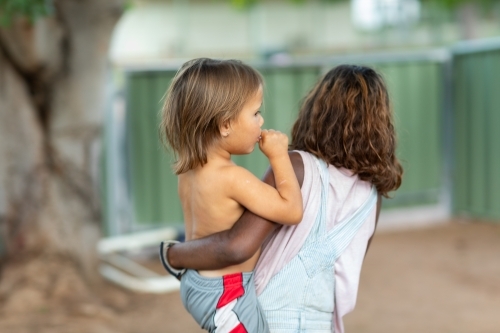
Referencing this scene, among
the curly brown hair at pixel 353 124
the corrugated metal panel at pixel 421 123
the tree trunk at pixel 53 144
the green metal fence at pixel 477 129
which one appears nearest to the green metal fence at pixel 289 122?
the corrugated metal panel at pixel 421 123

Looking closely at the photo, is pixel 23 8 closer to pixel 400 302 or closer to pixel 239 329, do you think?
pixel 239 329

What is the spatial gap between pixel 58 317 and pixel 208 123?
305 centimetres

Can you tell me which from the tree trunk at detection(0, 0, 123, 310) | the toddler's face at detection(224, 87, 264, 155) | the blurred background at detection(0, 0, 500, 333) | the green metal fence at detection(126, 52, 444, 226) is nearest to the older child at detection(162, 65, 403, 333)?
the toddler's face at detection(224, 87, 264, 155)

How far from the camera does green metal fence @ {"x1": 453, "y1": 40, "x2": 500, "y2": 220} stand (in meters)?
7.54

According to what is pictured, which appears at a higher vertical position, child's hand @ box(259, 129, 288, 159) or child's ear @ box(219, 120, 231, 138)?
child's ear @ box(219, 120, 231, 138)

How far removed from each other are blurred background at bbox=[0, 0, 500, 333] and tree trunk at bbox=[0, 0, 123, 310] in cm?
2

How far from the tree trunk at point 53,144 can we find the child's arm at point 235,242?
3.09m

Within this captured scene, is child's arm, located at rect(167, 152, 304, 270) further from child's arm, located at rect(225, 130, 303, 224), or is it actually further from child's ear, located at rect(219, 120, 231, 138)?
child's ear, located at rect(219, 120, 231, 138)

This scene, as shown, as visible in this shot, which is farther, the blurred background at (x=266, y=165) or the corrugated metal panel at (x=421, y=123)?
the corrugated metal panel at (x=421, y=123)

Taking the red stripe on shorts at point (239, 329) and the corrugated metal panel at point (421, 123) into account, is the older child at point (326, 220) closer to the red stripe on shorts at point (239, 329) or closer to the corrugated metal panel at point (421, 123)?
the red stripe on shorts at point (239, 329)

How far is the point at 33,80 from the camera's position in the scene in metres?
5.07

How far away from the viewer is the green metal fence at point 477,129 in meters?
7.54

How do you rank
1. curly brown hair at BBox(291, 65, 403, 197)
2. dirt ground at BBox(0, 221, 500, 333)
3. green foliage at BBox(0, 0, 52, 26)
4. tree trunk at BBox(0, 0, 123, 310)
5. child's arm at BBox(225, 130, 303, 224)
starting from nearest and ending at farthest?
child's arm at BBox(225, 130, 303, 224) → curly brown hair at BBox(291, 65, 403, 197) → green foliage at BBox(0, 0, 52, 26) → dirt ground at BBox(0, 221, 500, 333) → tree trunk at BBox(0, 0, 123, 310)

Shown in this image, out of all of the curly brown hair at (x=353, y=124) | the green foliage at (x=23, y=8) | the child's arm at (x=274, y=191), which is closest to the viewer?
the child's arm at (x=274, y=191)
